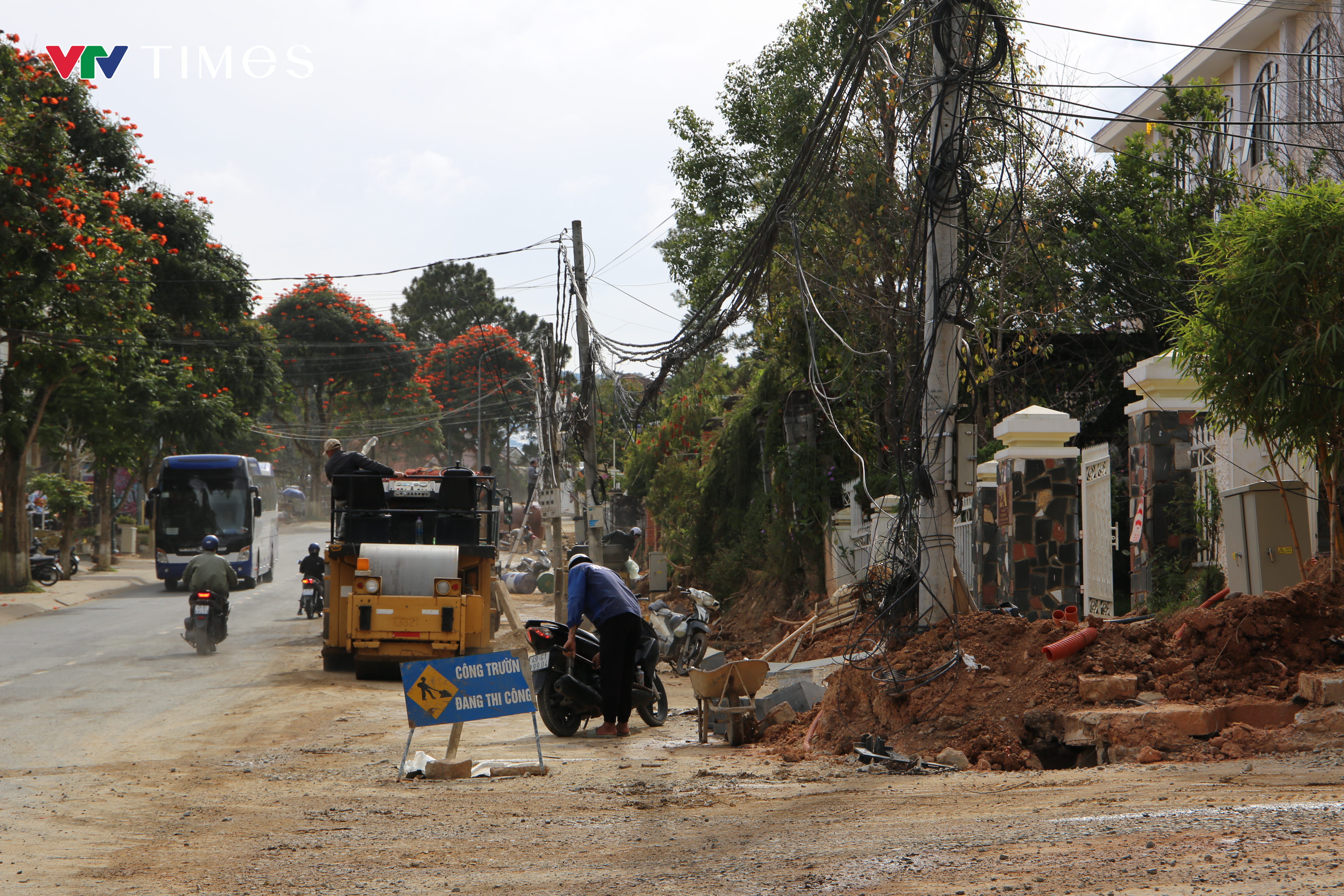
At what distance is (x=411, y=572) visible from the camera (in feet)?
45.6

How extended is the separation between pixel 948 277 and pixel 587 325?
13.6 m

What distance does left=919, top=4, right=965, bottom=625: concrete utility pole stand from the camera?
9000mm

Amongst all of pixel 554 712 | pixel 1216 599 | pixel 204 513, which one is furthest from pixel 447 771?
pixel 204 513

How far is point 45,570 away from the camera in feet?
92.3

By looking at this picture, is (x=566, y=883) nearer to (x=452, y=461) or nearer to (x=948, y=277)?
(x=948, y=277)

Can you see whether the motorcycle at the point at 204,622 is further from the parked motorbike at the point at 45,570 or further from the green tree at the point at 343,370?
the green tree at the point at 343,370

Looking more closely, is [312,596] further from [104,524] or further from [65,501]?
[104,524]

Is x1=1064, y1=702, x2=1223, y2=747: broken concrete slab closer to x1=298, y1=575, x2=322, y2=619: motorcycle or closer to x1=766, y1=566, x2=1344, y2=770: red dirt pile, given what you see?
x1=766, y1=566, x2=1344, y2=770: red dirt pile

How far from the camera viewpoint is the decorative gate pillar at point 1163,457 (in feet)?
33.7

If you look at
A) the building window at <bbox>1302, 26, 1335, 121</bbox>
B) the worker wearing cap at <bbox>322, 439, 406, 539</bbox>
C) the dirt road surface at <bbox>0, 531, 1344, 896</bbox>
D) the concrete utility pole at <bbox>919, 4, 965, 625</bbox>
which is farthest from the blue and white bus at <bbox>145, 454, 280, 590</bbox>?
the building window at <bbox>1302, 26, 1335, 121</bbox>

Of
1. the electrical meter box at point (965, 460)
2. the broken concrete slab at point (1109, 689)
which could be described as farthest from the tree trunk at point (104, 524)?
the broken concrete slab at point (1109, 689)

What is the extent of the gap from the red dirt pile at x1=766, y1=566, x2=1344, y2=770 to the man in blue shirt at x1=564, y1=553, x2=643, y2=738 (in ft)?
6.15

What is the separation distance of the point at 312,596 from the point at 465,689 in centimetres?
1542

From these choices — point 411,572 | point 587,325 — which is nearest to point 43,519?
point 587,325
